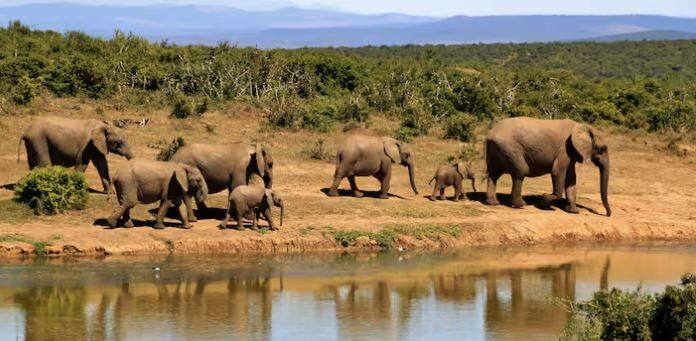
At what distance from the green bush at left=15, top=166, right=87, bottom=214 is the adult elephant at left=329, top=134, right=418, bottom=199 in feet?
17.1

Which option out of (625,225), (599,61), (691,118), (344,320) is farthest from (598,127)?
(599,61)

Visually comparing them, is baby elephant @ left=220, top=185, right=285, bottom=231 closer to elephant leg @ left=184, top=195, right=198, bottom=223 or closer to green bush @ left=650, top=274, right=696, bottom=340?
elephant leg @ left=184, top=195, right=198, bottom=223

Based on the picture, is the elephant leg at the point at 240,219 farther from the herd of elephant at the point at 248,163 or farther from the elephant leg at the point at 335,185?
the elephant leg at the point at 335,185

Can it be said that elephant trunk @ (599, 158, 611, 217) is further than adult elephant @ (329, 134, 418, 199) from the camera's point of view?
Yes

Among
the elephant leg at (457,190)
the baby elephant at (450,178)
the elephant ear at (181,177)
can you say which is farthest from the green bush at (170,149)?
the elephant leg at (457,190)

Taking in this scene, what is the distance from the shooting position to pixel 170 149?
29.9m

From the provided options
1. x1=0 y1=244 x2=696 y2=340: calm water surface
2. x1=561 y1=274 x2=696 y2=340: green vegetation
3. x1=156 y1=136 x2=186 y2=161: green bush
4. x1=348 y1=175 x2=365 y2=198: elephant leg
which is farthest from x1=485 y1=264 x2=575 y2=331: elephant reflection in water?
x1=156 y1=136 x2=186 y2=161: green bush

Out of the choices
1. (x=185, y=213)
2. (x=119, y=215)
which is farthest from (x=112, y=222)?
(x=185, y=213)

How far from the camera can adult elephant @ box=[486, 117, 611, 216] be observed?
89.8 feet

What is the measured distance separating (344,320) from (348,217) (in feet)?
24.3

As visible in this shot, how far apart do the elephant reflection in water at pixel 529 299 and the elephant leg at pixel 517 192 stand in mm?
4027

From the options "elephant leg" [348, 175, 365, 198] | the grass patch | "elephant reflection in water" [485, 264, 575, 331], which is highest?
"elephant leg" [348, 175, 365, 198]

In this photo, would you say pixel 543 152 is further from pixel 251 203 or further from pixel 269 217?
pixel 251 203

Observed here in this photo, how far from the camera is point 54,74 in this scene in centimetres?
3812
